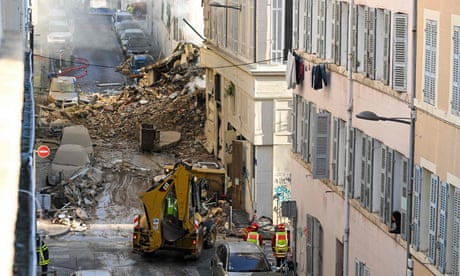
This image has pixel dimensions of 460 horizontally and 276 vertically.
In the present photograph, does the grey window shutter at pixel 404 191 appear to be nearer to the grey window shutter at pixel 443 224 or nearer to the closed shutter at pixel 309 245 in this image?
the grey window shutter at pixel 443 224

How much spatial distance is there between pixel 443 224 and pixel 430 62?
270cm

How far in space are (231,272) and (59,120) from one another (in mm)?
28230

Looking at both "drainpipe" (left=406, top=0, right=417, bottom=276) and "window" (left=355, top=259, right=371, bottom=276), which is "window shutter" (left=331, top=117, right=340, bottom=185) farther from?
"drainpipe" (left=406, top=0, right=417, bottom=276)

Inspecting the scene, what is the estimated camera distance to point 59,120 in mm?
53844

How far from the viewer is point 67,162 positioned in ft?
148

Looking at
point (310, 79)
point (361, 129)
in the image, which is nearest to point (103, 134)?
point (310, 79)

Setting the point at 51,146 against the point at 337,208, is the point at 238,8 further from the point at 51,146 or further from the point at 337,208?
the point at 337,208

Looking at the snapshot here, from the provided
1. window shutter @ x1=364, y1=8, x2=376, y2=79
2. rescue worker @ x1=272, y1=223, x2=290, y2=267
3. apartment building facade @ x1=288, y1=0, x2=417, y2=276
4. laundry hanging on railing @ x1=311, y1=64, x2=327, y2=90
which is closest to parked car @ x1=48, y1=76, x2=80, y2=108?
apartment building facade @ x1=288, y1=0, x2=417, y2=276

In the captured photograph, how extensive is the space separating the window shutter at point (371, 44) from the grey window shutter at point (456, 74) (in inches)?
235

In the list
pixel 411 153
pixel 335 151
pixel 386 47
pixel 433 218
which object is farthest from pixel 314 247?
pixel 433 218

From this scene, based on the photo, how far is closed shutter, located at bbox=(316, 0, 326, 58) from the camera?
28.2m

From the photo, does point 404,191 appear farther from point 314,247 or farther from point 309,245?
point 309,245

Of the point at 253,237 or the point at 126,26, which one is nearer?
the point at 253,237

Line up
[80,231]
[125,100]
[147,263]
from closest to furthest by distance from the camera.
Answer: [147,263], [80,231], [125,100]
